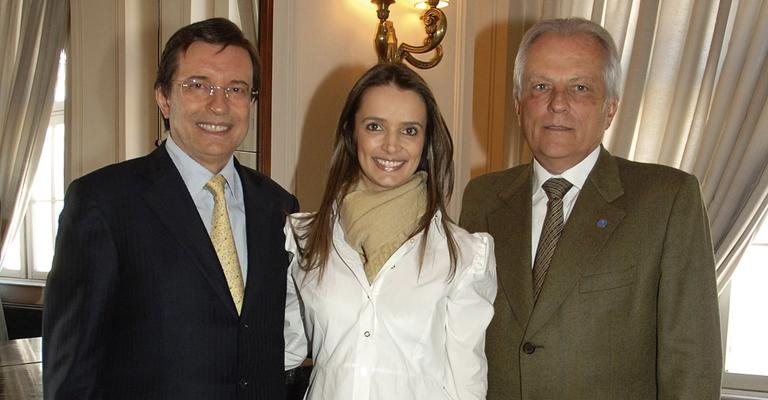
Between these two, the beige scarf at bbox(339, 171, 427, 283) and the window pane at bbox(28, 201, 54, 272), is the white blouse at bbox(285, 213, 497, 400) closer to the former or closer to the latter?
the beige scarf at bbox(339, 171, 427, 283)

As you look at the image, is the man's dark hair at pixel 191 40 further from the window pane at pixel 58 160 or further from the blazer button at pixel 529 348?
the blazer button at pixel 529 348

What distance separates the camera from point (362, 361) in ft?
6.03

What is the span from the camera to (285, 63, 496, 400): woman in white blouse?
6.07 feet

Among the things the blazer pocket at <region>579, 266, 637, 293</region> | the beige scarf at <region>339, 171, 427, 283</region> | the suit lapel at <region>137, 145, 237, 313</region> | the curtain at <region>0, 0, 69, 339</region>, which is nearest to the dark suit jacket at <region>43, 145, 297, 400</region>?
→ the suit lapel at <region>137, 145, 237, 313</region>

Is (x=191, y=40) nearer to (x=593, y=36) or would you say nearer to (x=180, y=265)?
(x=180, y=265)

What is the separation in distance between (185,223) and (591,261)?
3.27 ft

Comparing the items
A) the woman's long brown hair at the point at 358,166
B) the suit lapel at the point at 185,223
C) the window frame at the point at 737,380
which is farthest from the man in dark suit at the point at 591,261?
the window frame at the point at 737,380

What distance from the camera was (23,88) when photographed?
221cm

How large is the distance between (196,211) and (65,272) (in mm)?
323

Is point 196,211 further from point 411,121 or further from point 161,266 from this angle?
point 411,121

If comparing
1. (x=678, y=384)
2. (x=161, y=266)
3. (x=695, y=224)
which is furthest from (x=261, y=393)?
(x=695, y=224)

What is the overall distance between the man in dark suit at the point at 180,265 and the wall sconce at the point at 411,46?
1.88m

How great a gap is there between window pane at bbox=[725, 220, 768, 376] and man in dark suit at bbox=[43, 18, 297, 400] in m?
2.38

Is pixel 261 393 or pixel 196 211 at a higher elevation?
pixel 196 211
